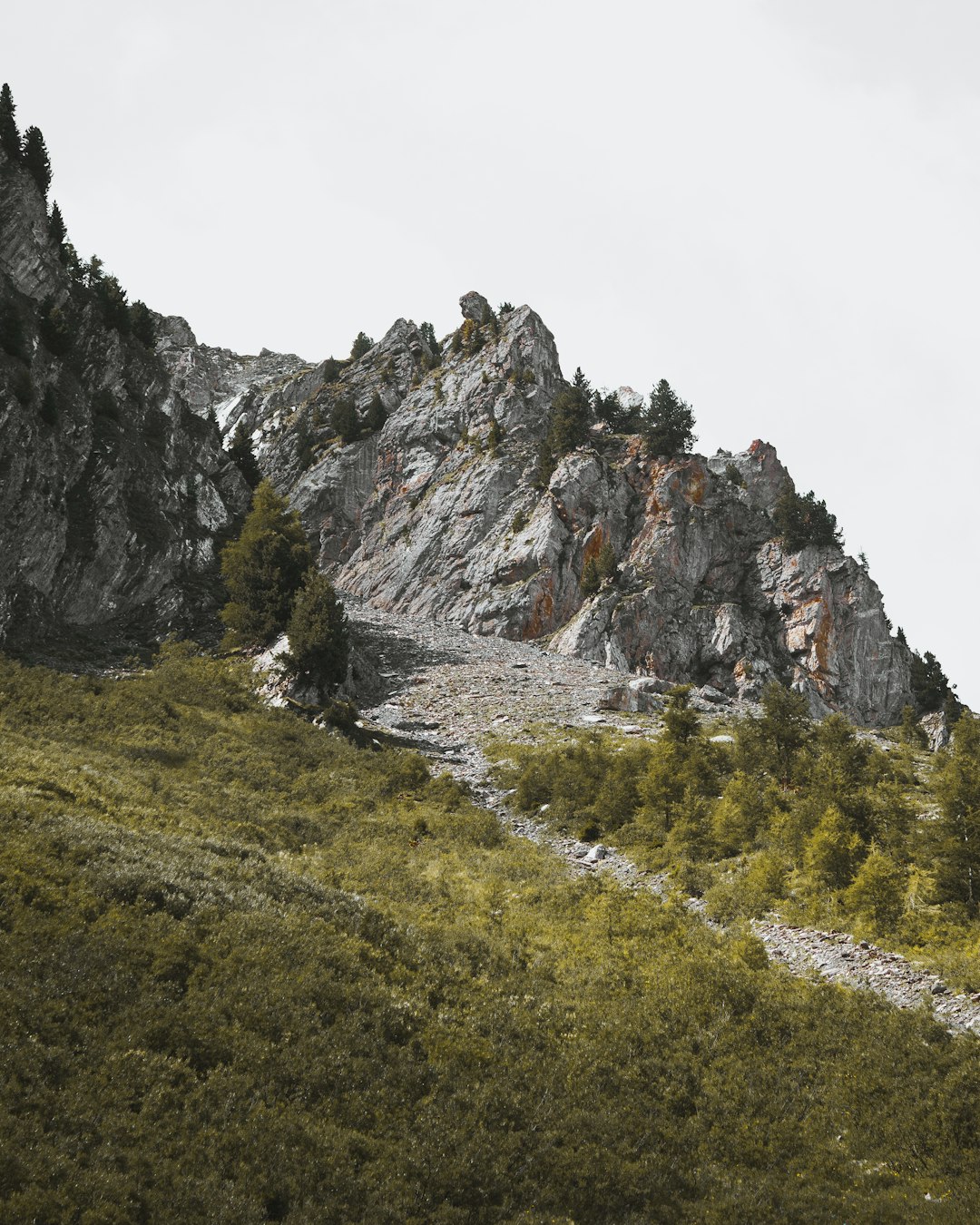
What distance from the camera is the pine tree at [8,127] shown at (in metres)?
69.9

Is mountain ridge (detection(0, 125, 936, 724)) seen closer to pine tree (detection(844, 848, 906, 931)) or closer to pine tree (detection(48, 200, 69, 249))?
pine tree (detection(48, 200, 69, 249))

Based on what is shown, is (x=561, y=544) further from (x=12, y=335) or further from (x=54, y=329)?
(x=12, y=335)

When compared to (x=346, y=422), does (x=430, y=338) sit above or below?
above

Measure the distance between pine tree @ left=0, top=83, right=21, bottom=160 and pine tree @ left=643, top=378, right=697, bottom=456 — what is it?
7462 centimetres

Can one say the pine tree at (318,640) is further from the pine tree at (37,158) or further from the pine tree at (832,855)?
the pine tree at (37,158)

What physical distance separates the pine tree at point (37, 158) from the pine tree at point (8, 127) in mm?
1138

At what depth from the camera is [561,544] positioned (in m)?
88.3

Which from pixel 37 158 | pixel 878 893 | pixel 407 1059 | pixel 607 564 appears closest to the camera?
pixel 407 1059

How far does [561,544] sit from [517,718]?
42958 mm

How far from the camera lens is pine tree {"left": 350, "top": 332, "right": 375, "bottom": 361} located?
139 meters

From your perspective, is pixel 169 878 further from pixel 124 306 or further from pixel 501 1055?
pixel 124 306

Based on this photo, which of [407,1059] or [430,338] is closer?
[407,1059]

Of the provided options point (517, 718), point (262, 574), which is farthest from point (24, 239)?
point (517, 718)

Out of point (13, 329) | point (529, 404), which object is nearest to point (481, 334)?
point (529, 404)
